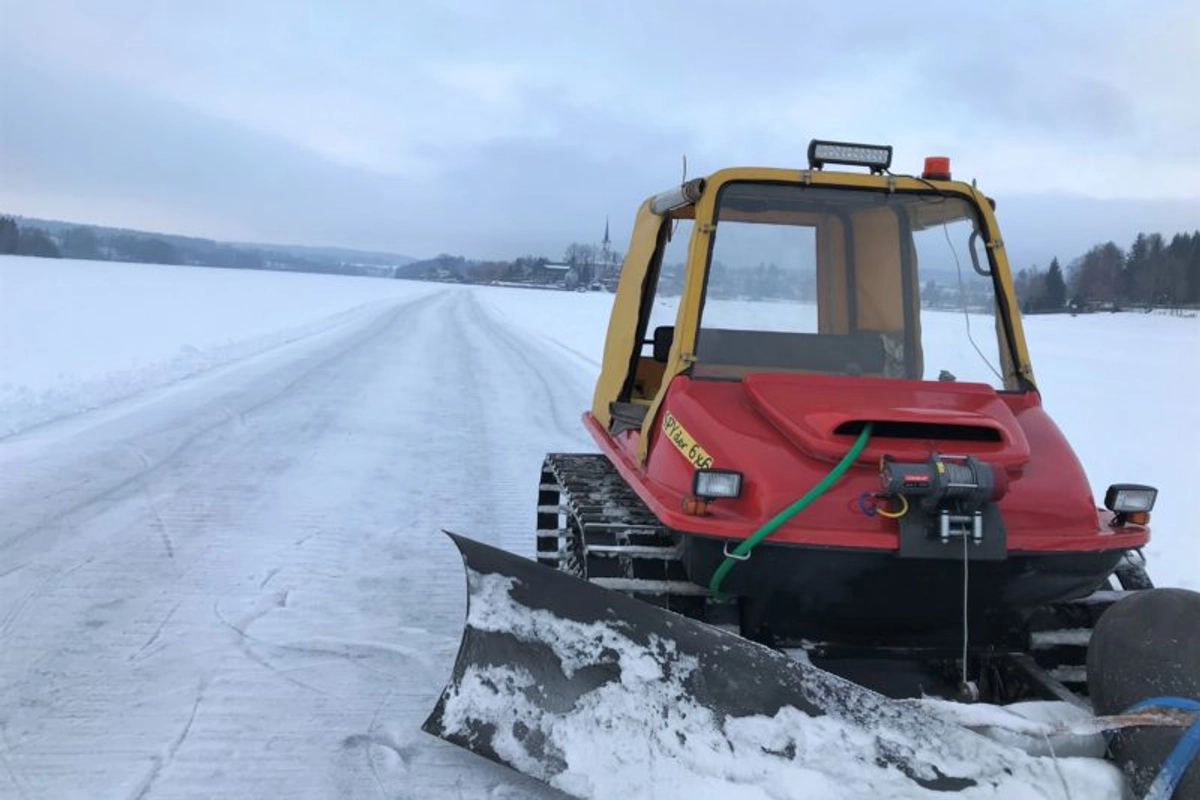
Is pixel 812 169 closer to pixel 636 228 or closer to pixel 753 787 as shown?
pixel 636 228

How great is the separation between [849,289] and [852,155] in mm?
749

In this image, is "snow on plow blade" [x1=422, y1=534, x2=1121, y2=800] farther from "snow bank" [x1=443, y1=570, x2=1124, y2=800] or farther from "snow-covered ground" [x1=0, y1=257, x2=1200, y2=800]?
"snow-covered ground" [x1=0, y1=257, x2=1200, y2=800]

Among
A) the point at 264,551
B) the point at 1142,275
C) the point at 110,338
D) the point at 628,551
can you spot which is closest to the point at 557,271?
the point at 110,338

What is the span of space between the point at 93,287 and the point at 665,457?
144 feet

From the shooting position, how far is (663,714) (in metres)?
Result: 2.93

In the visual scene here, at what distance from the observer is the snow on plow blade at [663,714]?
2691 mm

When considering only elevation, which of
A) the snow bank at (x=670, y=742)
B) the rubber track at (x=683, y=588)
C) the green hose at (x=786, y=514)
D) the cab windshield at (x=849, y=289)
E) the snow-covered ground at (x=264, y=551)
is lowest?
the snow-covered ground at (x=264, y=551)

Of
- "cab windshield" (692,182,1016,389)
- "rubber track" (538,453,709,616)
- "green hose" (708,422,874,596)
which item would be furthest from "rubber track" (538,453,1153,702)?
"cab windshield" (692,182,1016,389)

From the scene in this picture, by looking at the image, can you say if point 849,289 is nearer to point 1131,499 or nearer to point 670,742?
point 1131,499

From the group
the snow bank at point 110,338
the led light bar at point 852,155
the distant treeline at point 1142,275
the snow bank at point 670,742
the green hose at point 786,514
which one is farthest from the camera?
the distant treeline at point 1142,275

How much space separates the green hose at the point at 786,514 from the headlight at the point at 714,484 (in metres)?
0.16

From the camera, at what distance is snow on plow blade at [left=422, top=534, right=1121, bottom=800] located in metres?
2.69

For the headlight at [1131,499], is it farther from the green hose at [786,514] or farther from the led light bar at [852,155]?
the led light bar at [852,155]

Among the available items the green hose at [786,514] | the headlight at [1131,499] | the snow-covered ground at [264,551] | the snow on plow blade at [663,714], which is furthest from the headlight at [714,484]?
the headlight at [1131,499]
